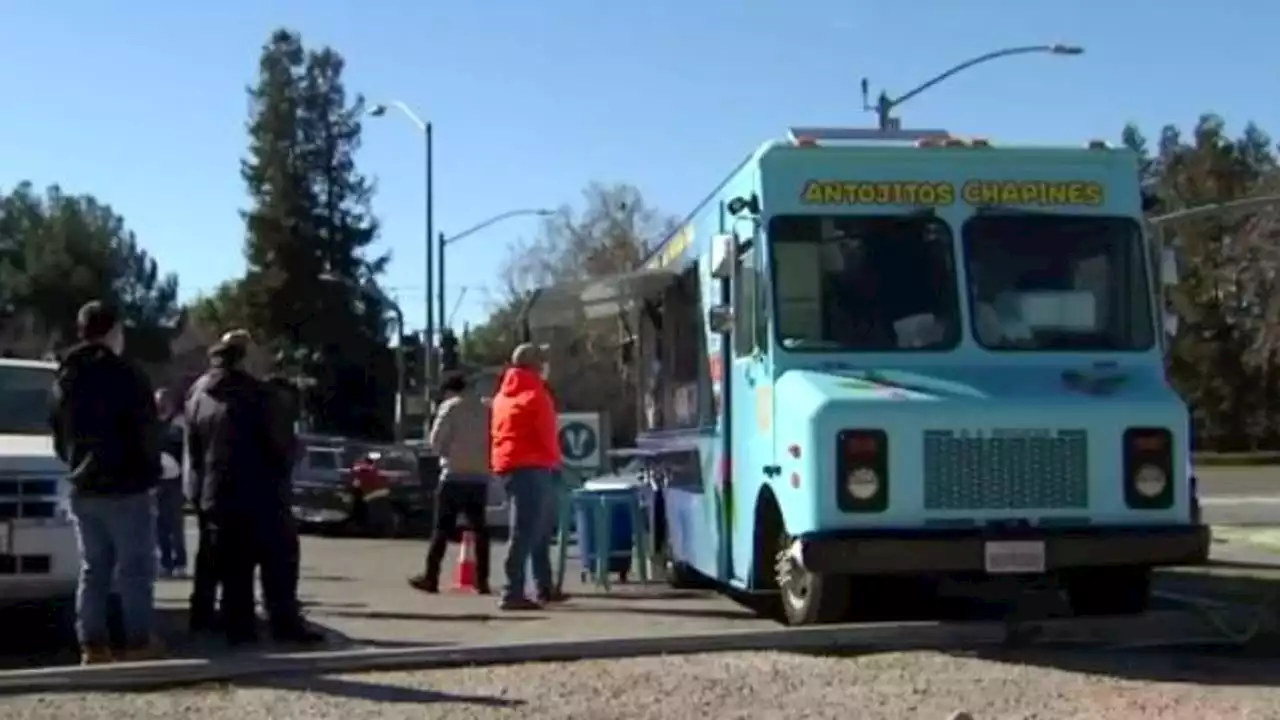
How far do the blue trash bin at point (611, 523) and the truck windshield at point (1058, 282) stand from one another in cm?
516

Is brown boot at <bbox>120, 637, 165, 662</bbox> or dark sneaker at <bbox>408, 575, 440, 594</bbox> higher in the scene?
dark sneaker at <bbox>408, 575, 440, 594</bbox>

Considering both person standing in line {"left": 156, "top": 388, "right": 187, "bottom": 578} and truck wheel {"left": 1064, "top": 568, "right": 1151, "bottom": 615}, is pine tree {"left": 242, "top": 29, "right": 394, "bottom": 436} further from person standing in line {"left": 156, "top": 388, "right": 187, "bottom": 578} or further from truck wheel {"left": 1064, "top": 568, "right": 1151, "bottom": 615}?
truck wheel {"left": 1064, "top": 568, "right": 1151, "bottom": 615}

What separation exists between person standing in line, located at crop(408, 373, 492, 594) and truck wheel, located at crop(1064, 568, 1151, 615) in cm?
455

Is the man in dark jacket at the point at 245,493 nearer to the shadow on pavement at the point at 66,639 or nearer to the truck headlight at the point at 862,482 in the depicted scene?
the shadow on pavement at the point at 66,639

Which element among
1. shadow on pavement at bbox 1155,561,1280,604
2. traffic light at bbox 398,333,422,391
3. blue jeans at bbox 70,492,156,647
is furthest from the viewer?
traffic light at bbox 398,333,422,391

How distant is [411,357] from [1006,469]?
45.1 m

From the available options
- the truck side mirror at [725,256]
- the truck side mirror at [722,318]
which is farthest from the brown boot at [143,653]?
the truck side mirror at [725,256]

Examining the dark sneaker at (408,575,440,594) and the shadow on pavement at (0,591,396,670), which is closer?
the shadow on pavement at (0,591,396,670)

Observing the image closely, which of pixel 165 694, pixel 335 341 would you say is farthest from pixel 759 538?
pixel 335 341

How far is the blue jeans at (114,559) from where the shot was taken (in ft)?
32.2

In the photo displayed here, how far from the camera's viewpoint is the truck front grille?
1028 cm

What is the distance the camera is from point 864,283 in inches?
436

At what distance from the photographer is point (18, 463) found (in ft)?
35.4

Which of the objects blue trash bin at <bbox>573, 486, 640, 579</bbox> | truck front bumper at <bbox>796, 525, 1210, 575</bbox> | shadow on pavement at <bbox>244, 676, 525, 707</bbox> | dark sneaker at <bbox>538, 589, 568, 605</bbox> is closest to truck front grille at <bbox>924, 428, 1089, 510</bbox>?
truck front bumper at <bbox>796, 525, 1210, 575</bbox>
